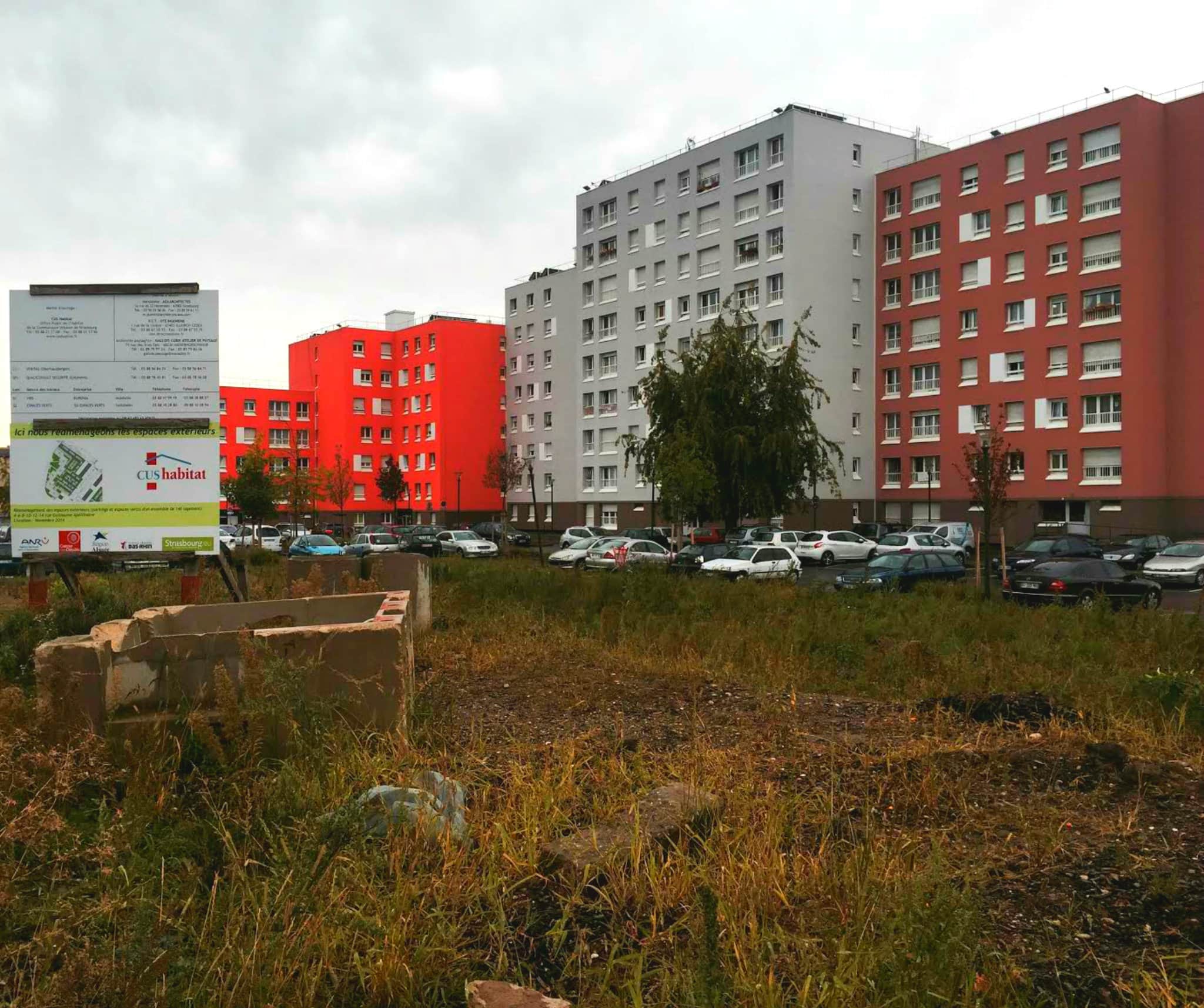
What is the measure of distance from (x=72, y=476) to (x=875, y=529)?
44.7 meters

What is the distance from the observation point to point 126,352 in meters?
10.4

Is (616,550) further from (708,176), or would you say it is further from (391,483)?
(391,483)

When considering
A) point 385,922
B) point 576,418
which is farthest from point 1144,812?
point 576,418

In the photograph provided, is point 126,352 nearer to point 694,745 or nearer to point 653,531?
point 694,745

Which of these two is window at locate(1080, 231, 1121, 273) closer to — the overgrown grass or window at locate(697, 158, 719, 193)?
window at locate(697, 158, 719, 193)

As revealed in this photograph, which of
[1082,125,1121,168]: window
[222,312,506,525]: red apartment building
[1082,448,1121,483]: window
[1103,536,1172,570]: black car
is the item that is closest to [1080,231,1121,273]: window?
[1082,125,1121,168]: window

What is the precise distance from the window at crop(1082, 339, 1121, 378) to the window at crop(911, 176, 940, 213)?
12.5 metres

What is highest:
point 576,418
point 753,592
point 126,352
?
point 576,418

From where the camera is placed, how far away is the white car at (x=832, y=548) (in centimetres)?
4078

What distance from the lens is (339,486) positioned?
79125mm

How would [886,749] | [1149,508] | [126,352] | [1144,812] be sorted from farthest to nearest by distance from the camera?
[1149,508]
[126,352]
[886,749]
[1144,812]

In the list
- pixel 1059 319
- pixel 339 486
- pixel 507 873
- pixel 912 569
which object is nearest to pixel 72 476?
pixel 507 873

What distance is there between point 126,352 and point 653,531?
128ft

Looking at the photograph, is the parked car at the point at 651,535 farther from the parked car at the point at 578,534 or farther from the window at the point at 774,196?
the window at the point at 774,196
